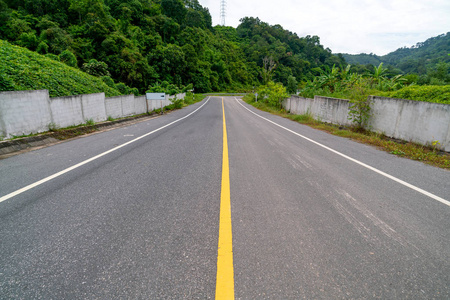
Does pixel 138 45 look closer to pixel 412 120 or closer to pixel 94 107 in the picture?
pixel 94 107

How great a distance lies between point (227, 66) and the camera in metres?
85.9

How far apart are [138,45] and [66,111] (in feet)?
154

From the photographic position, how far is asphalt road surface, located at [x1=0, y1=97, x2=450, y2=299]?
5.91 feet

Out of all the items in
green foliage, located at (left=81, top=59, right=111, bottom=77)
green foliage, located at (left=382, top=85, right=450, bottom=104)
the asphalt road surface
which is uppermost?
green foliage, located at (left=81, top=59, right=111, bottom=77)

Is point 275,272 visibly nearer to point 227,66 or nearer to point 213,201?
point 213,201

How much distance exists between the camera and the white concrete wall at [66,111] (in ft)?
27.9

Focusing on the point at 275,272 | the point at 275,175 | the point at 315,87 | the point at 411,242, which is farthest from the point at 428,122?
the point at 315,87

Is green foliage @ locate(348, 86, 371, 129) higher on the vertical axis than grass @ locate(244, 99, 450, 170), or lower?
higher

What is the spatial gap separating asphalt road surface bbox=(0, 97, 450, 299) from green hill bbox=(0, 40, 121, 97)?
6537 mm

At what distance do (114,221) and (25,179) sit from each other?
2586 mm

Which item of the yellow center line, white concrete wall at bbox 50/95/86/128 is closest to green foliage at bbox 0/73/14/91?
white concrete wall at bbox 50/95/86/128

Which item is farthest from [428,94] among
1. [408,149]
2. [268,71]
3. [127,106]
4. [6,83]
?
[268,71]

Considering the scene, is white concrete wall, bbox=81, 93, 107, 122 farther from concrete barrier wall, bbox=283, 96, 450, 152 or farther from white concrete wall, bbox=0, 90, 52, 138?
concrete barrier wall, bbox=283, 96, 450, 152

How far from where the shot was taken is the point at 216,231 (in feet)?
8.18
